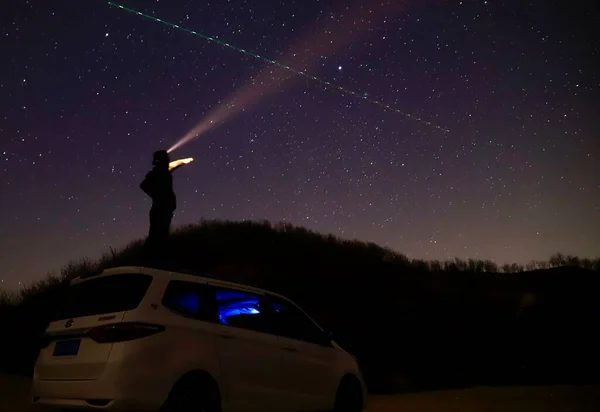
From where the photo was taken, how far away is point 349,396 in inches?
307

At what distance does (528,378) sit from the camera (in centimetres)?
1529

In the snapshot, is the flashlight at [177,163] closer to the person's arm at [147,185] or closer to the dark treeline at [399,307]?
the person's arm at [147,185]

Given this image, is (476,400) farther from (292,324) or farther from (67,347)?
(67,347)

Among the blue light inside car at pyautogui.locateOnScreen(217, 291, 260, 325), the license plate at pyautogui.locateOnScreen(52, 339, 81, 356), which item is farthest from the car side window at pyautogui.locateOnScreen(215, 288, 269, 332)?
the license plate at pyautogui.locateOnScreen(52, 339, 81, 356)

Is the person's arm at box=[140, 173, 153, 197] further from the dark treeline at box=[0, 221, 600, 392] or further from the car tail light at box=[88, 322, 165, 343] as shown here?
the car tail light at box=[88, 322, 165, 343]

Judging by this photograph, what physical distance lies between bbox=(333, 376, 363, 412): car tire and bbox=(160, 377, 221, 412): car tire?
2.36 metres

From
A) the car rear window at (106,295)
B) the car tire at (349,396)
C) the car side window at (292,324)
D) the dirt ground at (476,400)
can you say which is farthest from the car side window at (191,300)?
the dirt ground at (476,400)

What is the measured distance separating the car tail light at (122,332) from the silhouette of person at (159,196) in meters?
5.94

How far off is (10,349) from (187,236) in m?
10.5

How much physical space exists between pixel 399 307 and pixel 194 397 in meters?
13.7

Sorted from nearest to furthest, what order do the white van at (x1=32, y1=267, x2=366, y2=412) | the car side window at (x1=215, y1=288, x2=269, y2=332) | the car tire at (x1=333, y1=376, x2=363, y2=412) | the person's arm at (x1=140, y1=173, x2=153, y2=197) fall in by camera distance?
the white van at (x1=32, y1=267, x2=366, y2=412) < the car side window at (x1=215, y1=288, x2=269, y2=332) < the car tire at (x1=333, y1=376, x2=363, y2=412) < the person's arm at (x1=140, y1=173, x2=153, y2=197)

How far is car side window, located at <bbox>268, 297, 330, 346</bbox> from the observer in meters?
6.99

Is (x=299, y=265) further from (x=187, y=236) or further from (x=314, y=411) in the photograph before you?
(x=314, y=411)

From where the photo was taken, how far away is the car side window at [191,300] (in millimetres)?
5703
